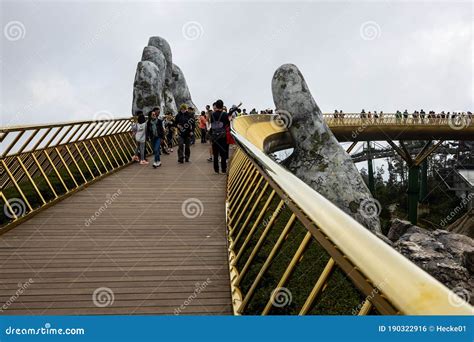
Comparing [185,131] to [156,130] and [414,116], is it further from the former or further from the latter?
[414,116]

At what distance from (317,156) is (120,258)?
13.4m

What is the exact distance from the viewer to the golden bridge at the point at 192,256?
5.36ft

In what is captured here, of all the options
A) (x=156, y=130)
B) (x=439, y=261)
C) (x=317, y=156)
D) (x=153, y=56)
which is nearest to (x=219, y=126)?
(x=156, y=130)

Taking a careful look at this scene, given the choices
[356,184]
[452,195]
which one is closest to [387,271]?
[356,184]

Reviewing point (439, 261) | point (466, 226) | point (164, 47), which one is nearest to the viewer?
point (439, 261)

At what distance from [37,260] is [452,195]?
45.8m

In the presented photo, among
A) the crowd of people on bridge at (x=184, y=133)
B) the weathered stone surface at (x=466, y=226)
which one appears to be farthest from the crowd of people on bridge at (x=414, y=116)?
the crowd of people on bridge at (x=184, y=133)

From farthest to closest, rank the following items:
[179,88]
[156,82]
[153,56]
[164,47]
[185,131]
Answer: [179,88] → [164,47] → [153,56] → [156,82] → [185,131]

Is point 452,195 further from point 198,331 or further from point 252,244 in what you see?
point 198,331

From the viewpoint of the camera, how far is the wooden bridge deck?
3.94 m

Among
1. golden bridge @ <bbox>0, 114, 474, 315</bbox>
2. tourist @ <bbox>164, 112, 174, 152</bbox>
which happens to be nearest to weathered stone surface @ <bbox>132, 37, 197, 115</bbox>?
tourist @ <bbox>164, 112, 174, 152</bbox>

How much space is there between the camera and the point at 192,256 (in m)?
5.23

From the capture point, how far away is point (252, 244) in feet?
22.4

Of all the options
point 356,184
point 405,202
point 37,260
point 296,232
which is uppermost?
point 37,260
